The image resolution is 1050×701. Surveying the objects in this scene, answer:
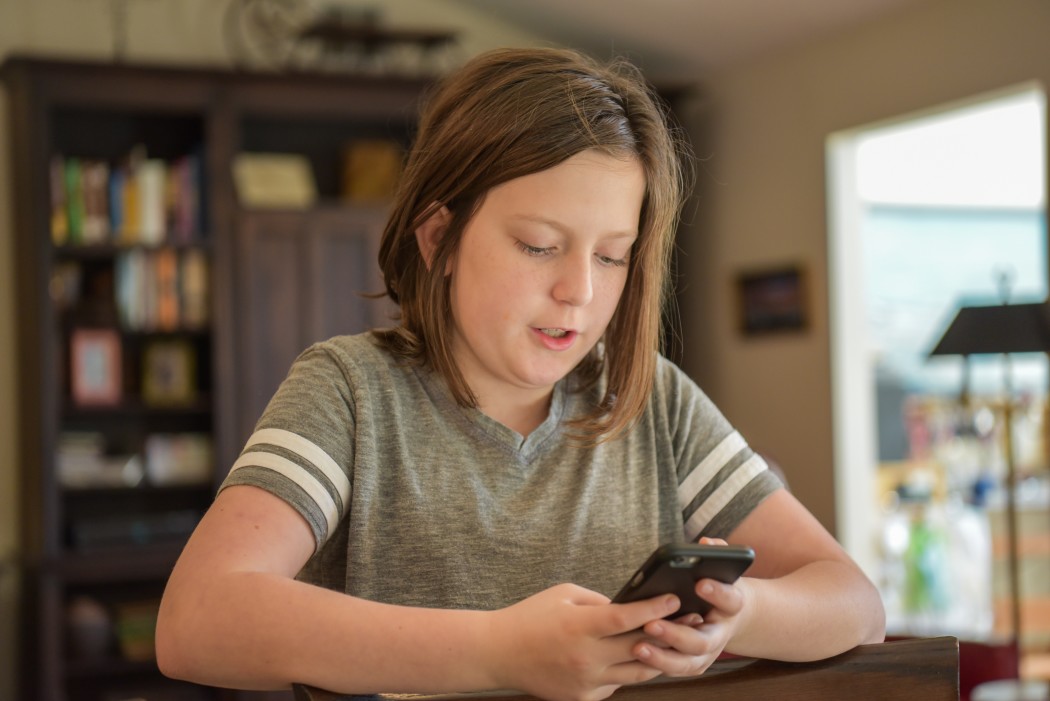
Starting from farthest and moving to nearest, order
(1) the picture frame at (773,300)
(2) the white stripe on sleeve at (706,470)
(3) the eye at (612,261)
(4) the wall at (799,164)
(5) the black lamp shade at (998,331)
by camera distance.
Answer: (1) the picture frame at (773,300) → (4) the wall at (799,164) → (5) the black lamp shade at (998,331) → (2) the white stripe on sleeve at (706,470) → (3) the eye at (612,261)

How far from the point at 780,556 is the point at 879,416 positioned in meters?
5.47

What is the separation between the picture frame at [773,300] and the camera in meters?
4.69

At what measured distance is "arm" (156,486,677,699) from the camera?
761 millimetres

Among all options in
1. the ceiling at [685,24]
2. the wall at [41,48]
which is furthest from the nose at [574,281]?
the wall at [41,48]

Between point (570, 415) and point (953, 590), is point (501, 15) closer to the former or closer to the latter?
point (953, 590)

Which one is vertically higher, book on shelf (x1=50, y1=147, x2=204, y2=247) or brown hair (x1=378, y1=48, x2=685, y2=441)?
book on shelf (x1=50, y1=147, x2=204, y2=247)

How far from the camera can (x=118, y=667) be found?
14.2 feet

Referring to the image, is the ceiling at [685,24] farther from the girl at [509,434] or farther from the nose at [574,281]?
the nose at [574,281]

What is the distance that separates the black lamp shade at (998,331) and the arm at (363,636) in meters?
2.66

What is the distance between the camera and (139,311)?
4.46m

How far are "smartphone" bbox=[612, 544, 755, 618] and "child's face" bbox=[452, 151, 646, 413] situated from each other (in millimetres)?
351

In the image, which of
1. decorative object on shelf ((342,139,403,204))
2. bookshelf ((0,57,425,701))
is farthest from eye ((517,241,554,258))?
decorative object on shelf ((342,139,403,204))

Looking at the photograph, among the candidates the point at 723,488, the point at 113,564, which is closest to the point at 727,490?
the point at 723,488

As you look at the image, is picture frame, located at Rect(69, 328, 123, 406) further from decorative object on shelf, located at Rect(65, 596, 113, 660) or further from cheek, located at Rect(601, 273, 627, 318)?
cheek, located at Rect(601, 273, 627, 318)
